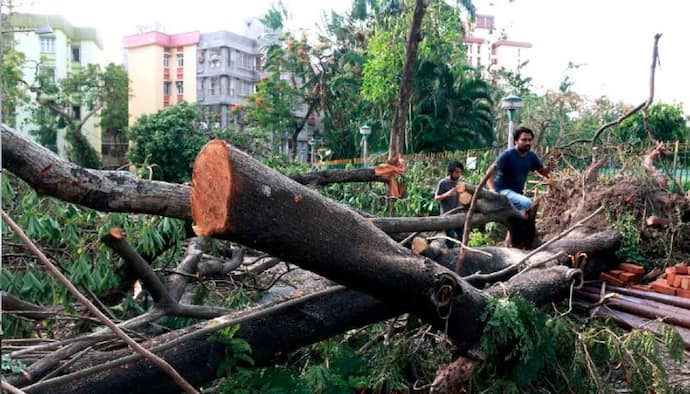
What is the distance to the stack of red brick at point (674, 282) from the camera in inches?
189

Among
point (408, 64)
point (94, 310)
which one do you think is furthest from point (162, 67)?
point (94, 310)

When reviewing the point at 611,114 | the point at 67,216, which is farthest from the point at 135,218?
the point at 611,114

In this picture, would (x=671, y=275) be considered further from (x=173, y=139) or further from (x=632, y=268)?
(x=173, y=139)

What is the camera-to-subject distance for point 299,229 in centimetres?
202

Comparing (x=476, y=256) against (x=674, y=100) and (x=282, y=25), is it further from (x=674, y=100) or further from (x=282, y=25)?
(x=282, y=25)

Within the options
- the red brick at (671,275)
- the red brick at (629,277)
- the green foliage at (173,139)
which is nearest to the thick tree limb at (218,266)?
the red brick at (629,277)

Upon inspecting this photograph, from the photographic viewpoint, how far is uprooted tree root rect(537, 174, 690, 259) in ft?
18.0

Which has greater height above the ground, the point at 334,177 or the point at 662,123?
the point at 662,123

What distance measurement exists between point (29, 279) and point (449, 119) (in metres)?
17.2

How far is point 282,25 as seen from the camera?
1144 inches

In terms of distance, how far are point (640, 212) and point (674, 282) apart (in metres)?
0.98

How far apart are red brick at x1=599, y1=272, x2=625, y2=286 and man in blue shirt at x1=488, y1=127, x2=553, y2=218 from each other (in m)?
1.15

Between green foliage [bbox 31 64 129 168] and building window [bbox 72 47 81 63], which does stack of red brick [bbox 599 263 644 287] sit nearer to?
building window [bbox 72 47 81 63]

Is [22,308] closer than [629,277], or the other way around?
[22,308]
